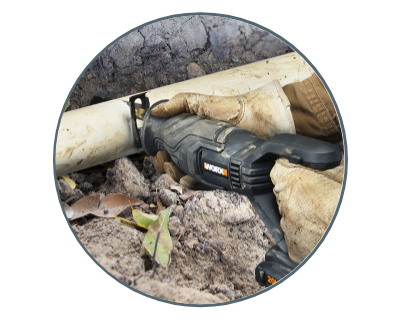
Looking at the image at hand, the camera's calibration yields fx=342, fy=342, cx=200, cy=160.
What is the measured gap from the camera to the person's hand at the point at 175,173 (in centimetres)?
123

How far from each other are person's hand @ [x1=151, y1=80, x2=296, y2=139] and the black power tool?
0.04 meters

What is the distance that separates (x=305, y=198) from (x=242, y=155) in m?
0.21

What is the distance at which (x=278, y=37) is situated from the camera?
3.18ft

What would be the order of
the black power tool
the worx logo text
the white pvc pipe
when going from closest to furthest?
the black power tool
the worx logo text
the white pvc pipe

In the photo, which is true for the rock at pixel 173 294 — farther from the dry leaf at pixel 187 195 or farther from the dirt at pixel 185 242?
the dry leaf at pixel 187 195

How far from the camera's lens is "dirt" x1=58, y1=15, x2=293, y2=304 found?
3.59 ft

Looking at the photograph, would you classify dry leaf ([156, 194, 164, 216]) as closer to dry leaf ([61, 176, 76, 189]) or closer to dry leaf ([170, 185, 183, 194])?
dry leaf ([170, 185, 183, 194])

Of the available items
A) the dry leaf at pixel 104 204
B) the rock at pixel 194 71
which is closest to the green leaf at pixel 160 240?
the dry leaf at pixel 104 204

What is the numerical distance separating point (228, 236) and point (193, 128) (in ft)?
1.62

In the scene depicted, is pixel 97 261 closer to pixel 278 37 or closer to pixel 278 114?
pixel 278 114

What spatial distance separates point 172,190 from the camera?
1318mm

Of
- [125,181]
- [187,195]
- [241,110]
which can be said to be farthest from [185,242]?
[241,110]

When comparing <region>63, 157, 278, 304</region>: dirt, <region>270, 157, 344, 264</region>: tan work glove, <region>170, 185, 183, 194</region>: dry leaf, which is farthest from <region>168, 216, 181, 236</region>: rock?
<region>270, 157, 344, 264</region>: tan work glove

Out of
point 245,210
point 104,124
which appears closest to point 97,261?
point 104,124
